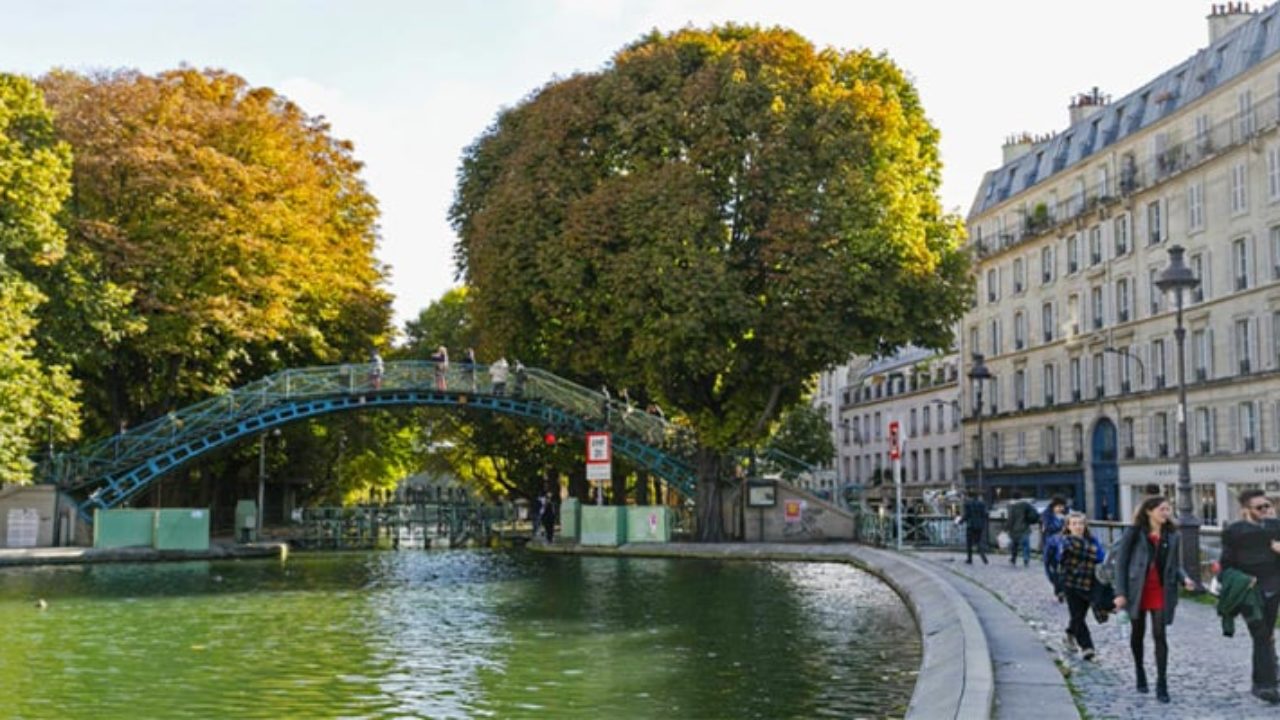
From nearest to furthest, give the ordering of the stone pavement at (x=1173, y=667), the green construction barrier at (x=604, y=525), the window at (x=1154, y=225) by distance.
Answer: the stone pavement at (x=1173, y=667) < the green construction barrier at (x=604, y=525) < the window at (x=1154, y=225)

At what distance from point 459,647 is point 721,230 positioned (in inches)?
883

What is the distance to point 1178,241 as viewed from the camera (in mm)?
51188

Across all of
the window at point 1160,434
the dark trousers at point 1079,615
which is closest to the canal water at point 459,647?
the dark trousers at point 1079,615

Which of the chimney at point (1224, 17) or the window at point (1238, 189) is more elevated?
the chimney at point (1224, 17)

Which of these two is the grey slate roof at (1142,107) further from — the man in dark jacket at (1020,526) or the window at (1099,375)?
the man in dark jacket at (1020,526)

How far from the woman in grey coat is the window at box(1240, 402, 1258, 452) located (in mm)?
39031

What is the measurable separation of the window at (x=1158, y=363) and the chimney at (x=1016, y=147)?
750 inches

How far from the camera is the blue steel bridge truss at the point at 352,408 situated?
39750 millimetres

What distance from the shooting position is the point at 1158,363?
2108 inches

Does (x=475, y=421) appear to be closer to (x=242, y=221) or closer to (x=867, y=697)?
(x=242, y=221)

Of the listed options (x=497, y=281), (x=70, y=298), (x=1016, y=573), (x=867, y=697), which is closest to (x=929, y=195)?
(x=497, y=281)

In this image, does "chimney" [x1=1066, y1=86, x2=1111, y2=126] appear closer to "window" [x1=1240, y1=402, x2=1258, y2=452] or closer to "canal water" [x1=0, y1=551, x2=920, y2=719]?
"window" [x1=1240, y1=402, x2=1258, y2=452]

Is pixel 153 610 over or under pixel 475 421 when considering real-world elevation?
under

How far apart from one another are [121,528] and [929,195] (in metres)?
25.5
